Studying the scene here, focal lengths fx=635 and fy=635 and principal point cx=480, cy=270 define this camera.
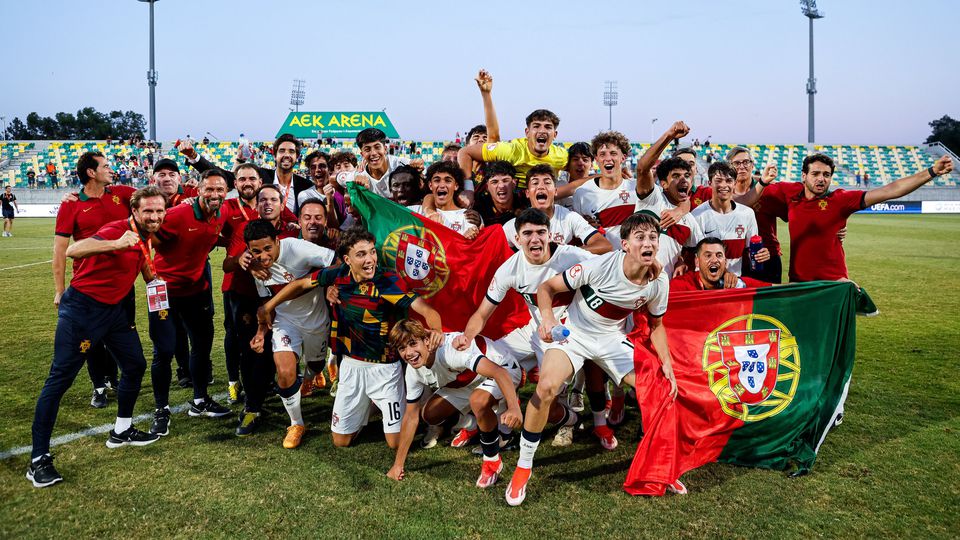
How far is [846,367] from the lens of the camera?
516 cm

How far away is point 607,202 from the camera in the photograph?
19.1 feet

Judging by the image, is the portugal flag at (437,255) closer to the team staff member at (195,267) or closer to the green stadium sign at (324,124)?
the team staff member at (195,267)

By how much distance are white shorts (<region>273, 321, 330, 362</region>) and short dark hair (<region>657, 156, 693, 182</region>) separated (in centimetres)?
367

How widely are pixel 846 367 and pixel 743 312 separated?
3.24 feet

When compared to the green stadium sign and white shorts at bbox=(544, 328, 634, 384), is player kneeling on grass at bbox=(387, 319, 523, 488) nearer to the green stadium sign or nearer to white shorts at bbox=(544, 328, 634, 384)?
white shorts at bbox=(544, 328, 634, 384)

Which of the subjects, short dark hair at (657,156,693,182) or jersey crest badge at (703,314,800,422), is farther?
short dark hair at (657,156,693,182)

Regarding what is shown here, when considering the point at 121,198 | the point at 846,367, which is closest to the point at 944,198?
the point at 846,367

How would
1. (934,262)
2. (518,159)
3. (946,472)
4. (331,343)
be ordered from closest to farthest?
(946,472) < (331,343) < (518,159) < (934,262)

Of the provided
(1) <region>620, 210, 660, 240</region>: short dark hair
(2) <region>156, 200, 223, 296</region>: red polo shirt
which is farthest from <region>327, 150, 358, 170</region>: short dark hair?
(1) <region>620, 210, 660, 240</region>: short dark hair

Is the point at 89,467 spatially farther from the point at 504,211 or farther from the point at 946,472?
the point at 946,472

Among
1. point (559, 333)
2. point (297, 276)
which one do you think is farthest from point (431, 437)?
point (297, 276)

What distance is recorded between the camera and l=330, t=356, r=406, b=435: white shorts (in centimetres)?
509

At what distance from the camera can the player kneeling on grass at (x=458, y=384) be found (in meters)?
4.52

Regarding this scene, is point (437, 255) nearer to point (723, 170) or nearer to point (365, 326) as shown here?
point (365, 326)
